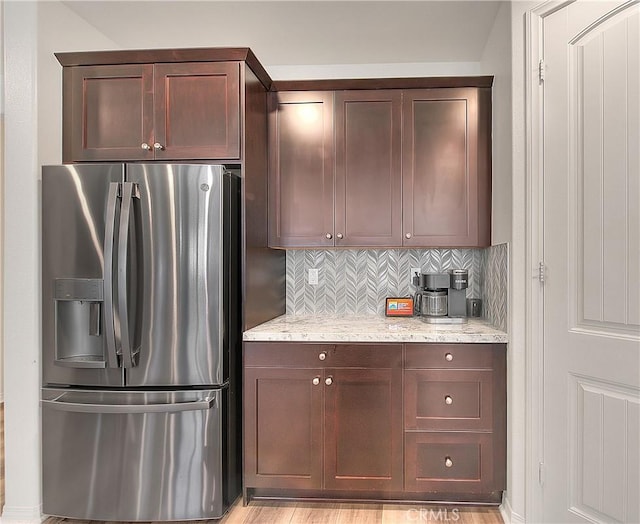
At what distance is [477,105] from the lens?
2980 mm

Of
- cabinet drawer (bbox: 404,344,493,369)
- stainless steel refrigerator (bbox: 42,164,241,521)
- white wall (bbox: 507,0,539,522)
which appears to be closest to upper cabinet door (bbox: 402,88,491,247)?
white wall (bbox: 507,0,539,522)

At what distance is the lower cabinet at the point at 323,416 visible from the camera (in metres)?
2.61

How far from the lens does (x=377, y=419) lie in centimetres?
261

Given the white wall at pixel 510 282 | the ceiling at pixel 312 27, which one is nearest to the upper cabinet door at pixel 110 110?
the ceiling at pixel 312 27

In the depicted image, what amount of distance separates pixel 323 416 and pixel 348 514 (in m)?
0.51

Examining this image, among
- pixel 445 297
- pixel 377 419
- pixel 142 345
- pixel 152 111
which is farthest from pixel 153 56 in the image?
pixel 377 419

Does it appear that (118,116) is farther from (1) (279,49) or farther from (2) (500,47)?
(2) (500,47)

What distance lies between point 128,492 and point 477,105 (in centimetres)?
278

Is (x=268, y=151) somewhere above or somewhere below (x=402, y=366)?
above

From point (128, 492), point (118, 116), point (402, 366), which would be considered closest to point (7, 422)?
point (128, 492)

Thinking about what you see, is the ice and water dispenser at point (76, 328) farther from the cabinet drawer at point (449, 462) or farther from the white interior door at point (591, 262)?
the white interior door at point (591, 262)

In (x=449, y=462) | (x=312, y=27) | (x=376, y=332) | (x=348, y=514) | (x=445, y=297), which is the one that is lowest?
(x=348, y=514)

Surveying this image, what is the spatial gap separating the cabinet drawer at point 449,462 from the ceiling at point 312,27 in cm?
223

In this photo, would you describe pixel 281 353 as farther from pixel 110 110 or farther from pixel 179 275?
pixel 110 110
